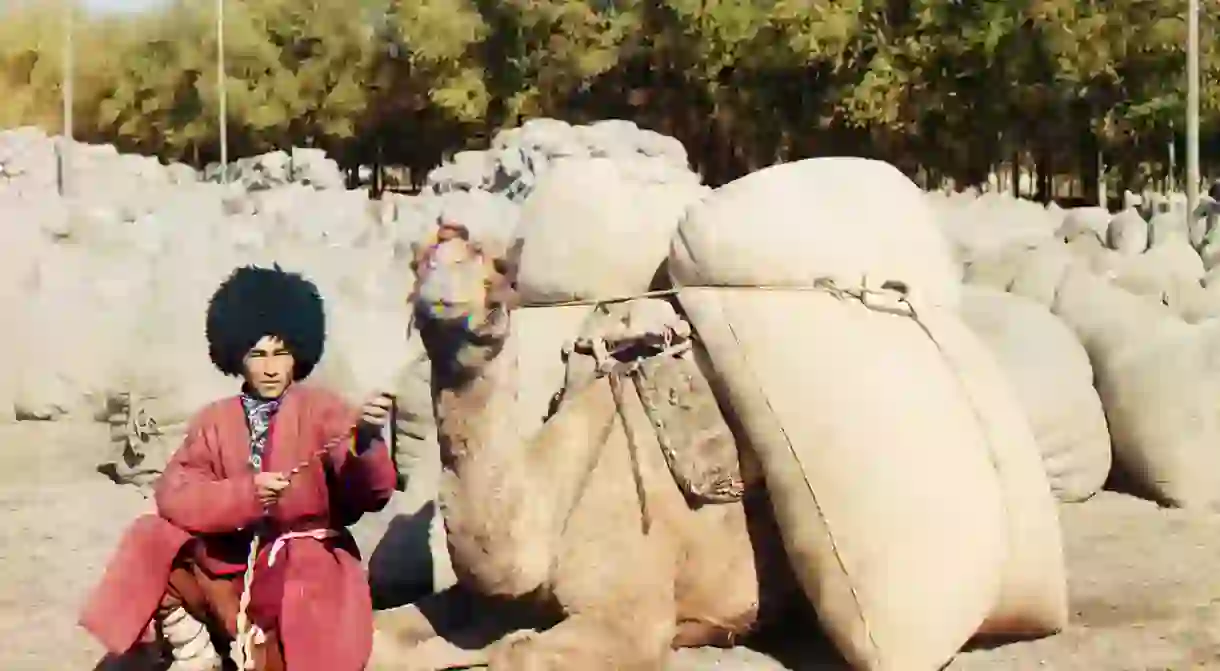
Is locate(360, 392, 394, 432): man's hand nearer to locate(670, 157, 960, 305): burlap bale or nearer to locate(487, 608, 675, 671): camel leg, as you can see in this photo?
locate(487, 608, 675, 671): camel leg

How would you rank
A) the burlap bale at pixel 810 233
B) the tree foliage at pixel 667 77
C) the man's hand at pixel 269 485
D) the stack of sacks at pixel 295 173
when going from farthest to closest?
the tree foliage at pixel 667 77 → the stack of sacks at pixel 295 173 → the burlap bale at pixel 810 233 → the man's hand at pixel 269 485

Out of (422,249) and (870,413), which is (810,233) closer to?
(870,413)

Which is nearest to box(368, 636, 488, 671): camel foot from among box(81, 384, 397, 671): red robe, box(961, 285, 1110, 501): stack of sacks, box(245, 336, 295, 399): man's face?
box(81, 384, 397, 671): red robe

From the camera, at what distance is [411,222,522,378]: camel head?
210 centimetres

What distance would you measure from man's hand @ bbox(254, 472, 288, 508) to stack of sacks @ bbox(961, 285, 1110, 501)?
210cm

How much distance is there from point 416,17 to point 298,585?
2254 cm

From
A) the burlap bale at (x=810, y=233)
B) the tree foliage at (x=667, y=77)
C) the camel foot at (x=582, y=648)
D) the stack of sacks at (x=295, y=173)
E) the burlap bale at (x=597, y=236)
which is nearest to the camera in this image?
the camel foot at (x=582, y=648)

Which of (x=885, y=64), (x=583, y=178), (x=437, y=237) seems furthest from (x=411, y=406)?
(x=885, y=64)

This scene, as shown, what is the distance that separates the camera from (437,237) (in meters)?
2.19

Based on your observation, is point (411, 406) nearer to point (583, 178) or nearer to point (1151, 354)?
point (583, 178)

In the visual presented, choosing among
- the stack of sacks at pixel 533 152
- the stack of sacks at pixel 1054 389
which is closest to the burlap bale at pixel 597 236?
the stack of sacks at pixel 1054 389

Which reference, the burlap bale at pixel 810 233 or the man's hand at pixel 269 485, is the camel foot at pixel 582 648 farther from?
the burlap bale at pixel 810 233

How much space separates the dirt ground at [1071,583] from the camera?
2.80 metres

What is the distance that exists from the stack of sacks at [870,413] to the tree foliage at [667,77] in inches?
644
